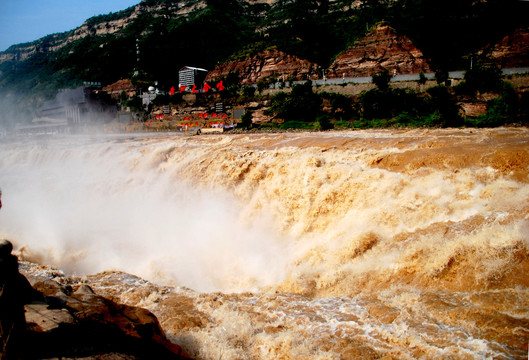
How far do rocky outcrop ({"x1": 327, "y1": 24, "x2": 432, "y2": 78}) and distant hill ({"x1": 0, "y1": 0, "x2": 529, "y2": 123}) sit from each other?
123 cm

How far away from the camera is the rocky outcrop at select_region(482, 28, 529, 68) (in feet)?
103

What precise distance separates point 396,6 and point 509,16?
56.9 ft

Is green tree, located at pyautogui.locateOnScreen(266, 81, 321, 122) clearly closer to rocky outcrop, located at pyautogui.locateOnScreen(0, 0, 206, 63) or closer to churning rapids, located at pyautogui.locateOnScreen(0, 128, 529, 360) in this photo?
churning rapids, located at pyautogui.locateOnScreen(0, 128, 529, 360)

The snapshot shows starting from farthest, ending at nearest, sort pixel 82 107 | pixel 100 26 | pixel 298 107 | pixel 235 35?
pixel 100 26
pixel 235 35
pixel 82 107
pixel 298 107

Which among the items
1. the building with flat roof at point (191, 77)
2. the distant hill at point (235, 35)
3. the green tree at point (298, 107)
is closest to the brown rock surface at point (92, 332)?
the green tree at point (298, 107)

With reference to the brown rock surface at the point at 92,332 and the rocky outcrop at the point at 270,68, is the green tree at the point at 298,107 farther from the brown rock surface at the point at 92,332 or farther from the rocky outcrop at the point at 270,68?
the brown rock surface at the point at 92,332

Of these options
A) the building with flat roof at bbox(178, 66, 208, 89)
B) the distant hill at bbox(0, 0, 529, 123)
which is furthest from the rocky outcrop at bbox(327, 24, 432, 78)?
the building with flat roof at bbox(178, 66, 208, 89)

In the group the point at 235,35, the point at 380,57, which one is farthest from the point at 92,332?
the point at 235,35

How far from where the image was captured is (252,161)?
13250mm

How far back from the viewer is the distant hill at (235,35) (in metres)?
38.8

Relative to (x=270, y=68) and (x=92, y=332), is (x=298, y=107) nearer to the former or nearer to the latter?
(x=270, y=68)

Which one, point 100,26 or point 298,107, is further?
point 100,26

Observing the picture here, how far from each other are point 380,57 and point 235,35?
4424 cm

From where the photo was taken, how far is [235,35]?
73125 millimetres
